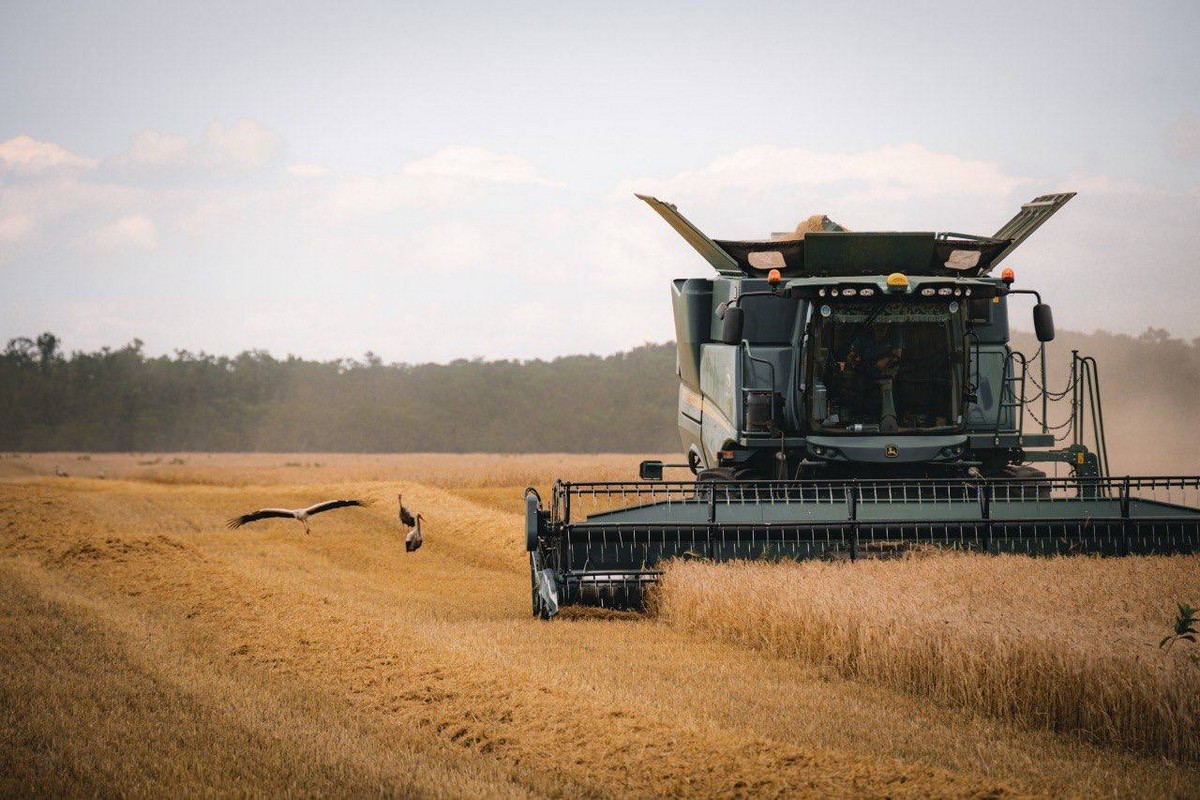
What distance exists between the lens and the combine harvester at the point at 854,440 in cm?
1040

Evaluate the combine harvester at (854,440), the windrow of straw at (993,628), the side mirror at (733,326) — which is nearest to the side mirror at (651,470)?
the combine harvester at (854,440)

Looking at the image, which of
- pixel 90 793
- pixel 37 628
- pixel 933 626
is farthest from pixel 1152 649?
pixel 37 628

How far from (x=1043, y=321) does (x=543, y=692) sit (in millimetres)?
6554

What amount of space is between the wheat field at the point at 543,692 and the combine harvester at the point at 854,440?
0.58m

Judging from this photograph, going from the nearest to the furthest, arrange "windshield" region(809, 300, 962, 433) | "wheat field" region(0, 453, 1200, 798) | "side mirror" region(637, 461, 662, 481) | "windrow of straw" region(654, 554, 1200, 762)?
"wheat field" region(0, 453, 1200, 798) < "windrow of straw" region(654, 554, 1200, 762) < "windshield" region(809, 300, 962, 433) < "side mirror" region(637, 461, 662, 481)

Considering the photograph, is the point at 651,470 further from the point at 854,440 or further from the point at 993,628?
the point at 993,628

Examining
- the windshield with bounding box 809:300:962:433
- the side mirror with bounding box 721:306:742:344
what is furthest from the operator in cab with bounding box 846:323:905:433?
the side mirror with bounding box 721:306:742:344

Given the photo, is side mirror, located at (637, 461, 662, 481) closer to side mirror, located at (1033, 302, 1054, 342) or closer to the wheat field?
the wheat field

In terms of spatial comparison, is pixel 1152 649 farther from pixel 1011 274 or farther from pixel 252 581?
pixel 252 581

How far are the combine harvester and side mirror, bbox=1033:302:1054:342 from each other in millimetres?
14

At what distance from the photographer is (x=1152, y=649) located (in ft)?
20.8

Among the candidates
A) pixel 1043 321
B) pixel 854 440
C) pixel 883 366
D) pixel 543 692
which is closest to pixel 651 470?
pixel 854 440

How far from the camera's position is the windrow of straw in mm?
6191

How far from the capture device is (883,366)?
11.4m
